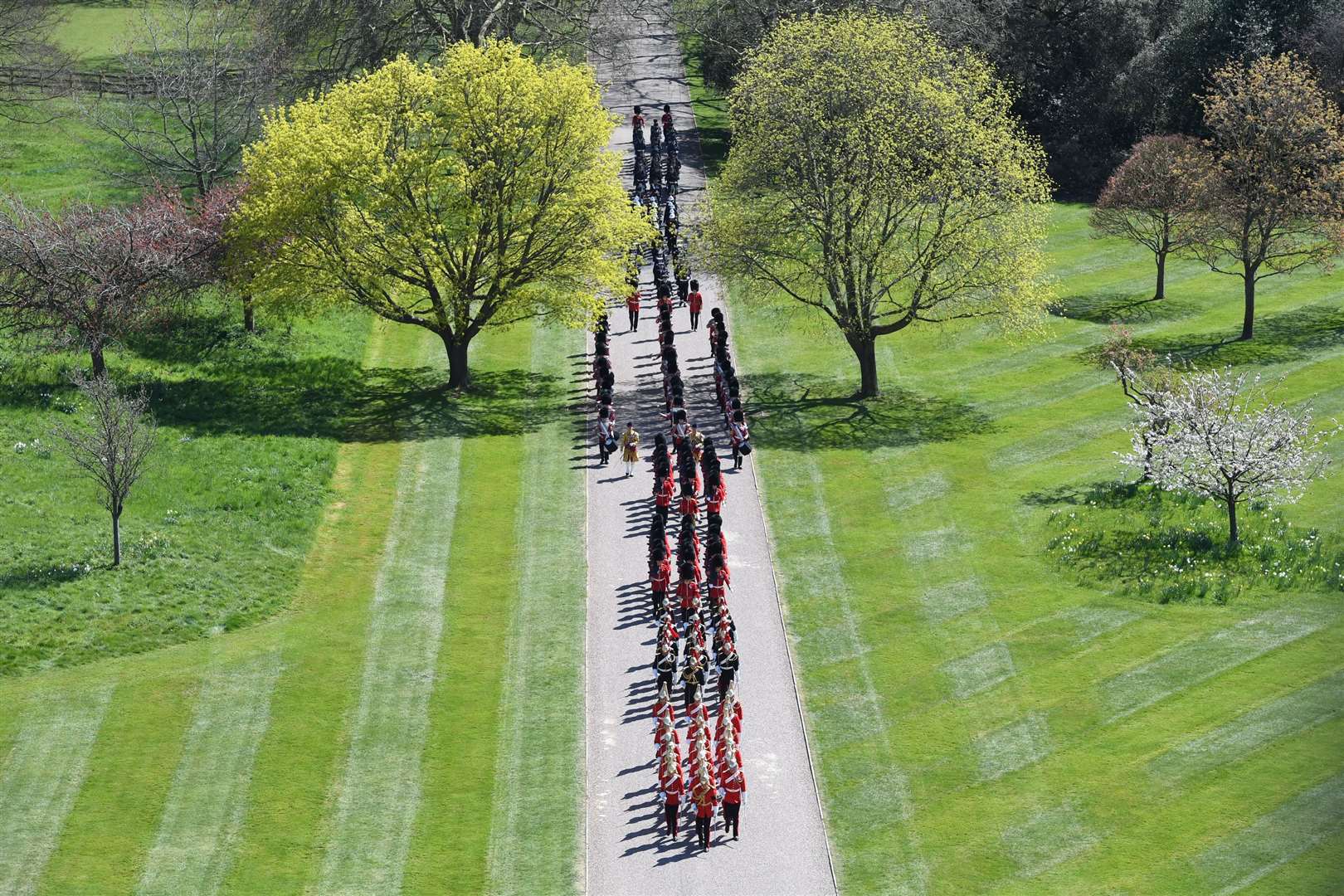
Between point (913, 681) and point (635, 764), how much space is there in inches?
281

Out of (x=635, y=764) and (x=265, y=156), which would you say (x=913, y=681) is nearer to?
(x=635, y=764)

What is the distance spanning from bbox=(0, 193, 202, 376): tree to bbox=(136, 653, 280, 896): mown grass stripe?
17.2 meters

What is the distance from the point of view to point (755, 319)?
6675cm

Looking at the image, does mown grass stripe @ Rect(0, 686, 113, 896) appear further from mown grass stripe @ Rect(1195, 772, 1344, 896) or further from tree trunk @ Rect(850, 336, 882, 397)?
tree trunk @ Rect(850, 336, 882, 397)

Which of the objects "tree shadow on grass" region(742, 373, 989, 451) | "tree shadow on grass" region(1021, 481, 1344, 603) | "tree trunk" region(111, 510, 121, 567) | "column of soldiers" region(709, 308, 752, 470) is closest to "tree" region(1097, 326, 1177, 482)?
"tree shadow on grass" region(1021, 481, 1344, 603)

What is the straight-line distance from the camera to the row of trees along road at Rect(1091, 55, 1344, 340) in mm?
64125

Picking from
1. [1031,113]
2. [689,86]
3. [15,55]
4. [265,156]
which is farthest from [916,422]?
[15,55]

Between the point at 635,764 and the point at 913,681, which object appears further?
the point at 913,681

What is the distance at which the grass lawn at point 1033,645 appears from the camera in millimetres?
34594

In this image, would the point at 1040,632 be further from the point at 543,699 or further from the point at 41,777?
the point at 41,777

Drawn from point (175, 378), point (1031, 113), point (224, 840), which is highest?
point (1031, 113)

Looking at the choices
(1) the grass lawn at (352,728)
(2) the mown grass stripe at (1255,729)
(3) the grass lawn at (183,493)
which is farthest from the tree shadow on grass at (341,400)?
(2) the mown grass stripe at (1255,729)

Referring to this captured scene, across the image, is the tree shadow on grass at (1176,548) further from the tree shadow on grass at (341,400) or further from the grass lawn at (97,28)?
the grass lawn at (97,28)

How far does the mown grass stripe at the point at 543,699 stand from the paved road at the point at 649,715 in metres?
0.42
